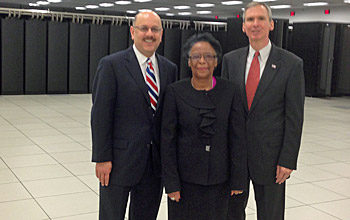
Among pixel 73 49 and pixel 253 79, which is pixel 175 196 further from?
pixel 73 49

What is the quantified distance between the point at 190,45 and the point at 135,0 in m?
24.2

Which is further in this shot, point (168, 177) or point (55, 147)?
point (55, 147)

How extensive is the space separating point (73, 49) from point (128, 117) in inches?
356

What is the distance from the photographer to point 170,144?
2.32 meters

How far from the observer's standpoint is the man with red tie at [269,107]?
259 cm

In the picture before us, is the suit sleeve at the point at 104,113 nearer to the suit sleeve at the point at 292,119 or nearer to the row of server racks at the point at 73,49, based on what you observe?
the suit sleeve at the point at 292,119

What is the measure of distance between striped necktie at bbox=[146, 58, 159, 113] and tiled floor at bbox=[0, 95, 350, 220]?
1.54 m

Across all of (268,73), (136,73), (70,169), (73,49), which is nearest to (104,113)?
(136,73)

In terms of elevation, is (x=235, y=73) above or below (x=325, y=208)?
above

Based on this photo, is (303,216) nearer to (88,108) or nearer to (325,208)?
(325,208)

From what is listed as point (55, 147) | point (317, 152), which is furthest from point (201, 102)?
point (317, 152)

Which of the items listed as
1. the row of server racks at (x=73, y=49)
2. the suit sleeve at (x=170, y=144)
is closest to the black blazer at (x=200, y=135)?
the suit sleeve at (x=170, y=144)

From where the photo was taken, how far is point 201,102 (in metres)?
2.31

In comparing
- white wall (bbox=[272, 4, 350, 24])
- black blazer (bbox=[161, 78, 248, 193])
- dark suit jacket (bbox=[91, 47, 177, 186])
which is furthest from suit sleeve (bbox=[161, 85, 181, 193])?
white wall (bbox=[272, 4, 350, 24])
